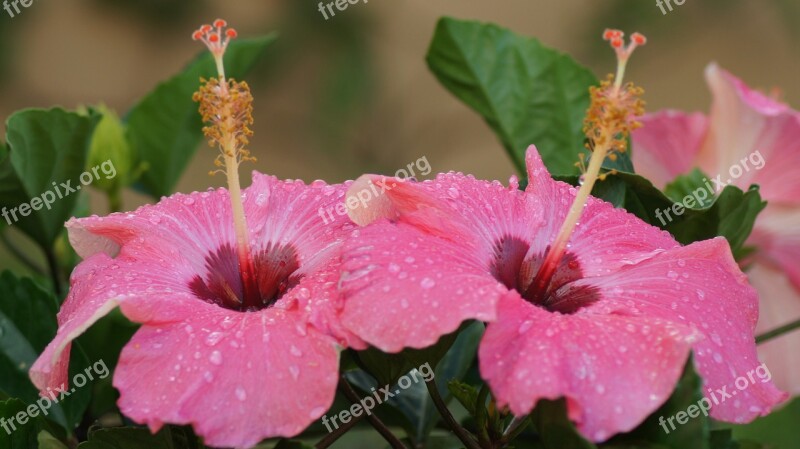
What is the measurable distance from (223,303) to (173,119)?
412 millimetres

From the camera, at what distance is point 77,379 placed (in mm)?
644

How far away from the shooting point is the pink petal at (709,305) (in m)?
0.47

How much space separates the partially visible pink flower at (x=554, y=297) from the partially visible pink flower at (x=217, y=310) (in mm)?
33

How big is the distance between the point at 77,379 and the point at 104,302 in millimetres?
204

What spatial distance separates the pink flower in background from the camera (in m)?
0.80

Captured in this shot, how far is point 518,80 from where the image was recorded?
0.83 meters

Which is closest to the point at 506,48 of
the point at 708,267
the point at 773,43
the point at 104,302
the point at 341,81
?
the point at 708,267
